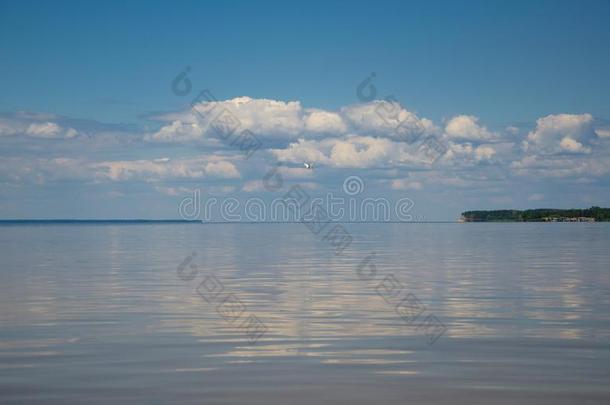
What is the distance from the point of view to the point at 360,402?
44.6ft

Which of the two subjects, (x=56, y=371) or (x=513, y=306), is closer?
(x=56, y=371)

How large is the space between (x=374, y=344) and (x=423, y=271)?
2318cm

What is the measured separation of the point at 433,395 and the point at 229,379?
3.82m

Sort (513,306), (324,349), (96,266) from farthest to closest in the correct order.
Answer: (96,266)
(513,306)
(324,349)

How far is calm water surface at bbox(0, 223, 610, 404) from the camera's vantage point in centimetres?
1451

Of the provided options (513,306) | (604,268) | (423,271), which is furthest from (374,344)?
(604,268)

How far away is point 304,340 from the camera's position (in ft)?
65.4

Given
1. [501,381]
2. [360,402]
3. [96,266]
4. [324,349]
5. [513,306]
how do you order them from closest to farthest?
[360,402], [501,381], [324,349], [513,306], [96,266]

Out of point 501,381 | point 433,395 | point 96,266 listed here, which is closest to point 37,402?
point 433,395

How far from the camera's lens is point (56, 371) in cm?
1609

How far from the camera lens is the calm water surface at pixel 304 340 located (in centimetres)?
1451

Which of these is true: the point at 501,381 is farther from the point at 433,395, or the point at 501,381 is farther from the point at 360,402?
the point at 360,402

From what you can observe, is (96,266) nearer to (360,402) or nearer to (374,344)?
(374,344)

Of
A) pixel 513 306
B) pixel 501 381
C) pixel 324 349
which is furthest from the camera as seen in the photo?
pixel 513 306
